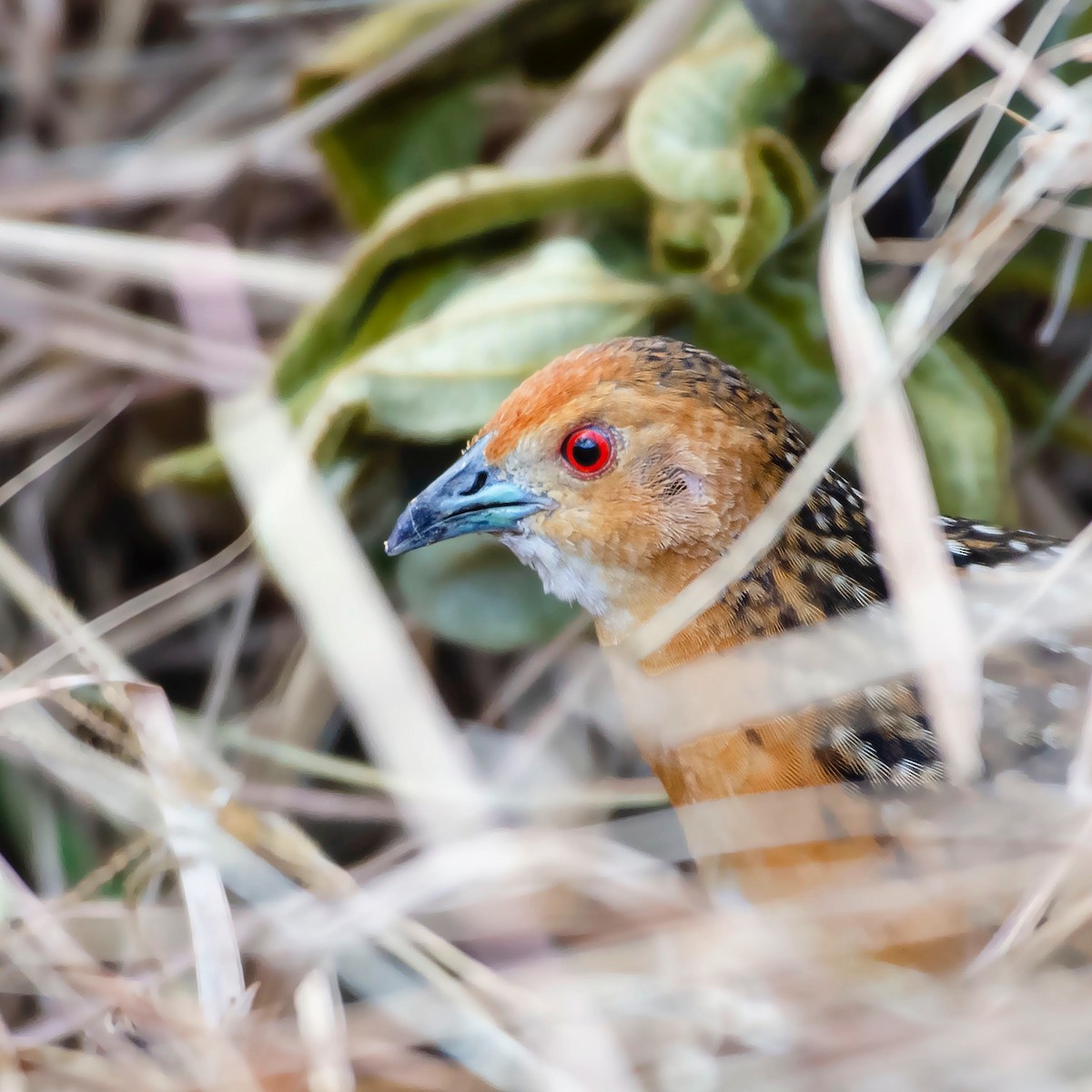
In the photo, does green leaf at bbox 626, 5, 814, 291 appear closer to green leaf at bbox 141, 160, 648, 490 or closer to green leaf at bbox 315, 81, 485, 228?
green leaf at bbox 141, 160, 648, 490

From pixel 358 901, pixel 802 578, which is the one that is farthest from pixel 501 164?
pixel 358 901

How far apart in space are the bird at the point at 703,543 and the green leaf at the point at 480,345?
253 millimetres

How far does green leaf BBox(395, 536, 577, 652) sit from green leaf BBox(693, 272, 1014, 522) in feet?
1.47

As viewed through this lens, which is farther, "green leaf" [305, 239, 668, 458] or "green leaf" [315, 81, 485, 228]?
"green leaf" [315, 81, 485, 228]

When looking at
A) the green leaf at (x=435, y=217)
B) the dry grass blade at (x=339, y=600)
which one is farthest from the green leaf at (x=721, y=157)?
the dry grass blade at (x=339, y=600)

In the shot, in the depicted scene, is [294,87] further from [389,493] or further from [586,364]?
[586,364]

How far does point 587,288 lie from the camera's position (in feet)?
6.19

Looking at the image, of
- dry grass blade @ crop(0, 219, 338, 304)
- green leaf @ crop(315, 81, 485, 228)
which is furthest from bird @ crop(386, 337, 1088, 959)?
green leaf @ crop(315, 81, 485, 228)

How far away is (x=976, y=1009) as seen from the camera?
3.38ft

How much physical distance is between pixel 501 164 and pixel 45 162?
84 cm

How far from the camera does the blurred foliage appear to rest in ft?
5.91

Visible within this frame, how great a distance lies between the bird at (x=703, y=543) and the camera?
4.64ft

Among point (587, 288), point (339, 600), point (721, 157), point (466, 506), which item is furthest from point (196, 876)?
point (721, 157)

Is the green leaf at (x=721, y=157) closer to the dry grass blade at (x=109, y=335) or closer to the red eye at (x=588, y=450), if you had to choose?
the red eye at (x=588, y=450)
